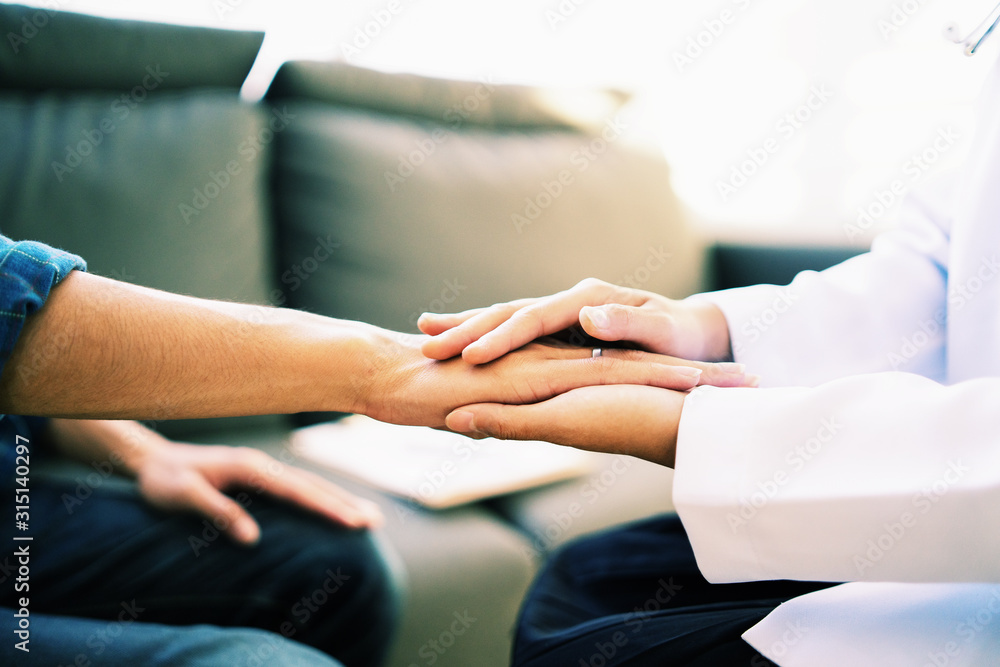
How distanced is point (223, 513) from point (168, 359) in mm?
335

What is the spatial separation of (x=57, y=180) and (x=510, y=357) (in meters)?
0.89

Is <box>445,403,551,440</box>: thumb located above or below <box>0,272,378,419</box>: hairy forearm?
below

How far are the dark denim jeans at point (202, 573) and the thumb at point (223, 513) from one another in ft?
0.05

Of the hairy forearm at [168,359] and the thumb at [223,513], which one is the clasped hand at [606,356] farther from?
the thumb at [223,513]

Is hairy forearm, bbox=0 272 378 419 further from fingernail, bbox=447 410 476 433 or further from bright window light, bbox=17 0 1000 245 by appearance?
bright window light, bbox=17 0 1000 245

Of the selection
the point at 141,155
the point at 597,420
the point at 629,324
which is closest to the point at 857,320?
the point at 629,324

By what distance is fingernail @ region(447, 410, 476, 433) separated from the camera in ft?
Answer: 2.29

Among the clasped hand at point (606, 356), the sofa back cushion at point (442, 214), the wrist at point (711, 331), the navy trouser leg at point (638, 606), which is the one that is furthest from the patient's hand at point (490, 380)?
the sofa back cushion at point (442, 214)

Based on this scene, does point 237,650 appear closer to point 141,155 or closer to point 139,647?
point 139,647

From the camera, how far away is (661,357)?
77 cm

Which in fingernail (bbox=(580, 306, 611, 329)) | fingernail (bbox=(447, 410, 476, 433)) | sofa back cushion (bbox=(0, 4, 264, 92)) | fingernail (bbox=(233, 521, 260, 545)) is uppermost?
sofa back cushion (bbox=(0, 4, 264, 92))

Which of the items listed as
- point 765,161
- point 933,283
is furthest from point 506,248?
point 765,161

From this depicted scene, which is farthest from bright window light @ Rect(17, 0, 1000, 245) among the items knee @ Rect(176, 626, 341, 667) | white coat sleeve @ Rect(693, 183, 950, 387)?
knee @ Rect(176, 626, 341, 667)

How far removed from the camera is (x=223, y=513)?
0.89 m
